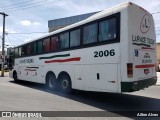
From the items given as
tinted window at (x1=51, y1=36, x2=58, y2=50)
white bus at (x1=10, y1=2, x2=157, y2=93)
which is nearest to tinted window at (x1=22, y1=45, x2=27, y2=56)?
white bus at (x1=10, y1=2, x2=157, y2=93)

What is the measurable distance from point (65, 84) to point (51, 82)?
1622 millimetres

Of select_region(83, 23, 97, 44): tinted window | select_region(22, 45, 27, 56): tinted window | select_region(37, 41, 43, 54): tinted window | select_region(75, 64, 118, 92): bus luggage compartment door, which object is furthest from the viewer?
select_region(22, 45, 27, 56): tinted window

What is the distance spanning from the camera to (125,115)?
7629 mm

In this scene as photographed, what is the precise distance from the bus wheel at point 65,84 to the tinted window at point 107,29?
318 centimetres

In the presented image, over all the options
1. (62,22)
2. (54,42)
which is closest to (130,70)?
(54,42)

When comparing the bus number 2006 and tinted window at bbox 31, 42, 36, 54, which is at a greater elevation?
tinted window at bbox 31, 42, 36, 54

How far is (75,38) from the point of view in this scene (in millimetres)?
11297

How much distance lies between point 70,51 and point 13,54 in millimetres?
9612

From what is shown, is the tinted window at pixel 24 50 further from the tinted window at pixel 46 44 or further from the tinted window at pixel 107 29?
the tinted window at pixel 107 29

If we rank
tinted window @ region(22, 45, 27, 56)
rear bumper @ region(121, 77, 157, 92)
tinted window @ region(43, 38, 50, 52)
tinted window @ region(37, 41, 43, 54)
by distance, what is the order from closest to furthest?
1. rear bumper @ region(121, 77, 157, 92)
2. tinted window @ region(43, 38, 50, 52)
3. tinted window @ region(37, 41, 43, 54)
4. tinted window @ region(22, 45, 27, 56)

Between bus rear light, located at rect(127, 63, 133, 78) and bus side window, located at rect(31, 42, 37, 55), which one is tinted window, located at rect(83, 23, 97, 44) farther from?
bus side window, located at rect(31, 42, 37, 55)

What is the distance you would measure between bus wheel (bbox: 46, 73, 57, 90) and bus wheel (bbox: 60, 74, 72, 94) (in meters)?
0.71

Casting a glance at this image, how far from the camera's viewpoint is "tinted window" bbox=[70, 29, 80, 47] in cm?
1107

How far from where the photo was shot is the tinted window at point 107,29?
8.94 metres
